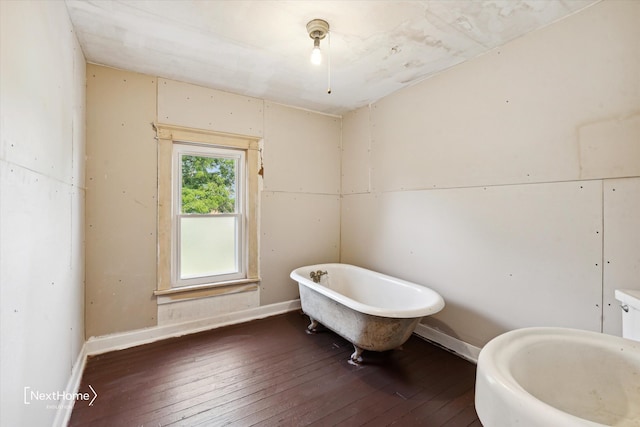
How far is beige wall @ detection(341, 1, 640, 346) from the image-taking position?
1.62 metres

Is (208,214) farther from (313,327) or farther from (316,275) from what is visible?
(313,327)

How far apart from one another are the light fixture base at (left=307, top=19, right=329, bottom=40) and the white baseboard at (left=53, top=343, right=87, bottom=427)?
271cm

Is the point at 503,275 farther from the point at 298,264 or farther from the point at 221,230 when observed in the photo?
the point at 221,230

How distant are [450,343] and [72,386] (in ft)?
A: 9.34

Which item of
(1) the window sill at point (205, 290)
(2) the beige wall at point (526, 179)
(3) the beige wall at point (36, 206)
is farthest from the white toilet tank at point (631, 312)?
(1) the window sill at point (205, 290)

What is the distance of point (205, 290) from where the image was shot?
2.87m

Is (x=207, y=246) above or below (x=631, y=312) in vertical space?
above

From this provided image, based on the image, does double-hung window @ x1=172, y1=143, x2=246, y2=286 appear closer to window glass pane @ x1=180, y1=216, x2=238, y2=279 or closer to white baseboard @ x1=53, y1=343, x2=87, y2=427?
window glass pane @ x1=180, y1=216, x2=238, y2=279

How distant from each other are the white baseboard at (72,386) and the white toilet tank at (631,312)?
295 cm

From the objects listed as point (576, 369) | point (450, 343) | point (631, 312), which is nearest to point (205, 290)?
point (450, 343)

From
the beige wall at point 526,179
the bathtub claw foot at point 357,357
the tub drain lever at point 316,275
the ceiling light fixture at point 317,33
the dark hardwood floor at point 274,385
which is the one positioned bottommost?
the dark hardwood floor at point 274,385

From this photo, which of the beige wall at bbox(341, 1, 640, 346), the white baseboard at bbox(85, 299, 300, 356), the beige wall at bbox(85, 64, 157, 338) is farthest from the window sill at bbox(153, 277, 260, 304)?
the beige wall at bbox(341, 1, 640, 346)

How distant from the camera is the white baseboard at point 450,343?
2287mm

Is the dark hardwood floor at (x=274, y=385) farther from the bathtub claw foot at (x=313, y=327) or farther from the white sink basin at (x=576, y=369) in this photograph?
the white sink basin at (x=576, y=369)
